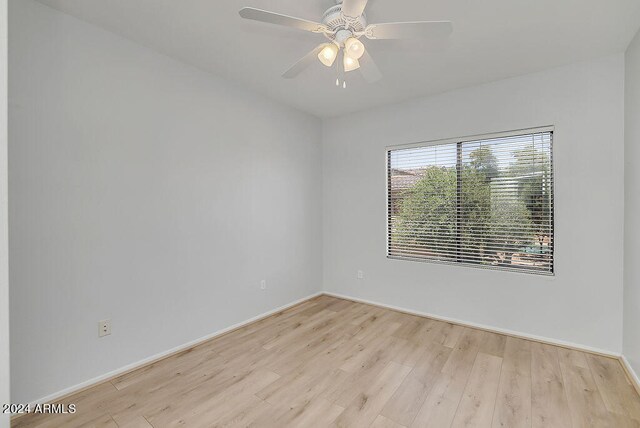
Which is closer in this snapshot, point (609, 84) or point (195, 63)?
point (609, 84)

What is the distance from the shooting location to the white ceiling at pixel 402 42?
1952 millimetres

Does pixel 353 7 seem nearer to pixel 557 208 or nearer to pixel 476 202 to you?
pixel 476 202

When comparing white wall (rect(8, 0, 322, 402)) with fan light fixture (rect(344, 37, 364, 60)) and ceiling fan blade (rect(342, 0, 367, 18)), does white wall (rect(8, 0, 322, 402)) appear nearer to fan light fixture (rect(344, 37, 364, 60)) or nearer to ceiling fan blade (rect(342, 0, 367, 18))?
fan light fixture (rect(344, 37, 364, 60))

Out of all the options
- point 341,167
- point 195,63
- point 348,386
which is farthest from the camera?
point 341,167

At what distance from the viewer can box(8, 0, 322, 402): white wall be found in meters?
1.91

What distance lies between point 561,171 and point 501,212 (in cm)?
62

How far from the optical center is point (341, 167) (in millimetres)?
4258

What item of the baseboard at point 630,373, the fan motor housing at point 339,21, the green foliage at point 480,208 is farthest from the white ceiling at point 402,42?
the baseboard at point 630,373

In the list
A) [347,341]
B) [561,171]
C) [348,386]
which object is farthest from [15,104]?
[561,171]

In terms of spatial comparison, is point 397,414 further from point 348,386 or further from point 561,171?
point 561,171


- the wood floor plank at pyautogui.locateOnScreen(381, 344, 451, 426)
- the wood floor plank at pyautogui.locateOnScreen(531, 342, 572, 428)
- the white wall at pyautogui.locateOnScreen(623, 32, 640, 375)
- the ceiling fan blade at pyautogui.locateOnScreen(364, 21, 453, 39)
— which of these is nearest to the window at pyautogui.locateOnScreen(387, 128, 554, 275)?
the white wall at pyautogui.locateOnScreen(623, 32, 640, 375)

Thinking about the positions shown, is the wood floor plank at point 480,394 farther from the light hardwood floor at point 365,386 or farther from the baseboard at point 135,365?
the baseboard at point 135,365

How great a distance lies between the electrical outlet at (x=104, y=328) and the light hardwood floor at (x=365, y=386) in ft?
1.19

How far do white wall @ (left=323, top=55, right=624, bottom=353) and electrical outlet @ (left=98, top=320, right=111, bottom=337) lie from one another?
9.37ft
